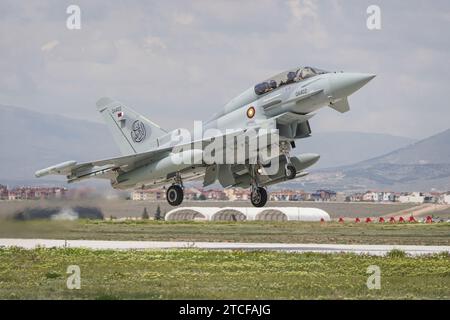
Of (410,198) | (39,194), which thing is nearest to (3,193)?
(39,194)

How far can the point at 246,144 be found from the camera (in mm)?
31078

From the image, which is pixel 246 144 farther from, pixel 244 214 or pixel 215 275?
pixel 244 214

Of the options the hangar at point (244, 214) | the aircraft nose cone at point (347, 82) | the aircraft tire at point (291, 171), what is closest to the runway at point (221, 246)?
the aircraft tire at point (291, 171)

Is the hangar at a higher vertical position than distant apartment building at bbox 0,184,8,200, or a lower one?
lower

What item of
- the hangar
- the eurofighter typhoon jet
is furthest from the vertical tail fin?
the hangar

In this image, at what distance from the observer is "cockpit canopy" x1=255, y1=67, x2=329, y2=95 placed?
99.8ft

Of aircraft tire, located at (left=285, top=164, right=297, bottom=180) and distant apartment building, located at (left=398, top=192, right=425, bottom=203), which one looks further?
distant apartment building, located at (left=398, top=192, right=425, bottom=203)

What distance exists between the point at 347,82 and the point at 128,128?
35.0 ft

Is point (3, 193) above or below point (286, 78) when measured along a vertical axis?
below

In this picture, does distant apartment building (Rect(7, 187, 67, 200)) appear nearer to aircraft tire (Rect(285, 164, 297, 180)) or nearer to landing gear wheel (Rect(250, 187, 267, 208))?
landing gear wheel (Rect(250, 187, 267, 208))

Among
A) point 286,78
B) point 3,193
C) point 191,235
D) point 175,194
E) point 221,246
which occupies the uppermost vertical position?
point 286,78

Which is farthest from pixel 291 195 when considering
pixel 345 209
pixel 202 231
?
pixel 202 231

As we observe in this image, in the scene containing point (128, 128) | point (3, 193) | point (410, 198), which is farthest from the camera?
point (410, 198)

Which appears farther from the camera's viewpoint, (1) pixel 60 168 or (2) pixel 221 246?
(1) pixel 60 168
